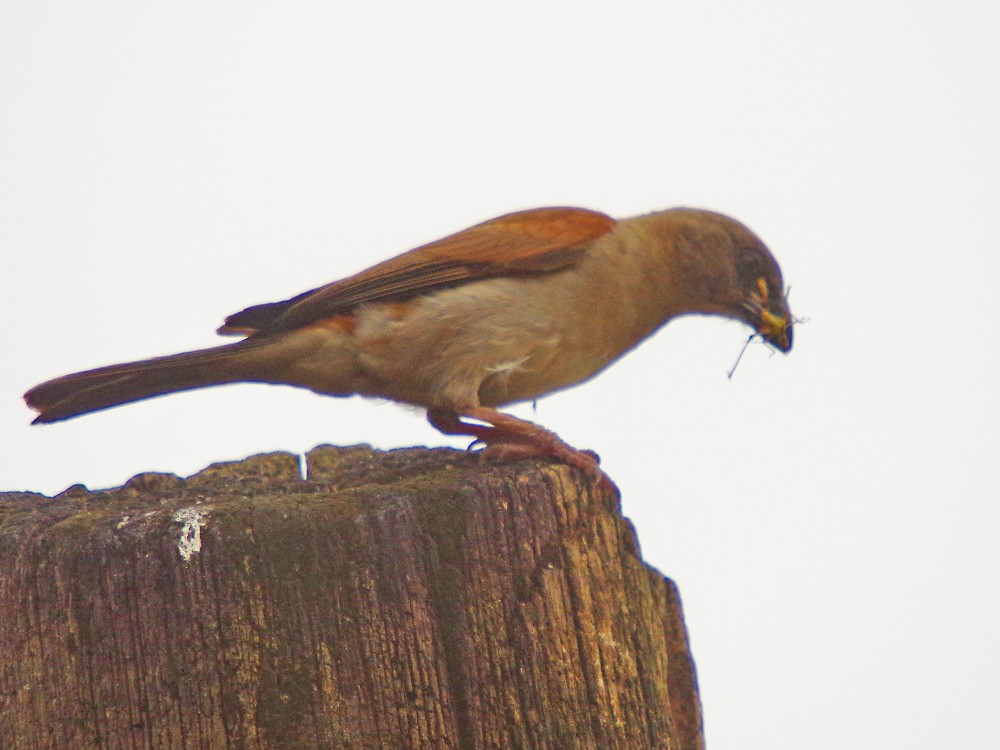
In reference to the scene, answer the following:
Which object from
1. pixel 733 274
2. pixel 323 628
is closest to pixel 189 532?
pixel 323 628

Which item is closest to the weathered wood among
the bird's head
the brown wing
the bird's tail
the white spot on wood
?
the white spot on wood

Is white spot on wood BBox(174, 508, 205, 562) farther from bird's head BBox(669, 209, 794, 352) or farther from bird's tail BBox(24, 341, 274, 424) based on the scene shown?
bird's head BBox(669, 209, 794, 352)

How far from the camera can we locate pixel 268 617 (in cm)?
289

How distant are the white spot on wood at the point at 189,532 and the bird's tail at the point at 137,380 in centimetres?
165

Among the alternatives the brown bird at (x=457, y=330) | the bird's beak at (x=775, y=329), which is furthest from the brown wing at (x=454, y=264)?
the bird's beak at (x=775, y=329)

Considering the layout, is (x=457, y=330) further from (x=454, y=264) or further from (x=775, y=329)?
(x=775, y=329)

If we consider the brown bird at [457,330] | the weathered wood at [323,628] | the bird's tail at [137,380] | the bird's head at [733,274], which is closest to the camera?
the weathered wood at [323,628]

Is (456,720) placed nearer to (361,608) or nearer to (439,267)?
(361,608)

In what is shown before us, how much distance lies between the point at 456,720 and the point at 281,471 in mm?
1758

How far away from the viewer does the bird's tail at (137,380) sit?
14.5 feet

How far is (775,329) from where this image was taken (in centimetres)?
560

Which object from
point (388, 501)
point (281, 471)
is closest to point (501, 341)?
point (281, 471)

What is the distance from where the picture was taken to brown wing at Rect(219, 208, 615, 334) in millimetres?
4867

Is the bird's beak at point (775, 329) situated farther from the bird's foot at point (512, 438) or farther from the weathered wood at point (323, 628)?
the weathered wood at point (323, 628)
